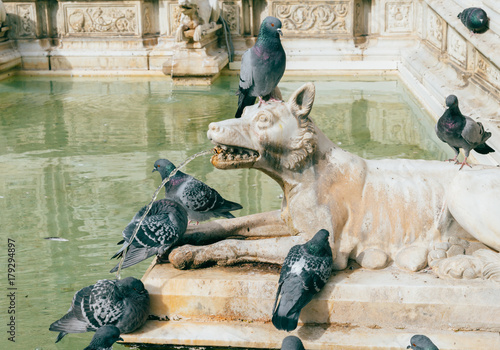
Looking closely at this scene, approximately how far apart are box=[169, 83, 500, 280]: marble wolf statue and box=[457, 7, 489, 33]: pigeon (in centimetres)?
448

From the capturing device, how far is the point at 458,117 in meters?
5.21

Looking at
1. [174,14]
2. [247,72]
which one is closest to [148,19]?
[174,14]

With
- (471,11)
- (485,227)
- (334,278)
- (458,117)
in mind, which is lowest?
(334,278)

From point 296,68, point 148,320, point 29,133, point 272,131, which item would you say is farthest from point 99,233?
point 296,68

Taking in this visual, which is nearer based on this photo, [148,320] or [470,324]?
[470,324]

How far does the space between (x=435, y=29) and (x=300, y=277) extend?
8.52m

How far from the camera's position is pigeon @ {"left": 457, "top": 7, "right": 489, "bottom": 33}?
8141mm

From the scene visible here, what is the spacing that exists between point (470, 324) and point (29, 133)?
7.05m

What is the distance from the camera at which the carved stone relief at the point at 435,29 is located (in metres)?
10.8

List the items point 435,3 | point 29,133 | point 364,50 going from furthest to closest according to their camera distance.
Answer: point 364,50 → point 435,3 → point 29,133

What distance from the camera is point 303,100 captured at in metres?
3.96

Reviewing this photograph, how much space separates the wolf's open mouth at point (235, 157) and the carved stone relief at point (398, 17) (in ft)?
31.8

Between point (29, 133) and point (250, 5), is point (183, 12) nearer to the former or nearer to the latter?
point (250, 5)

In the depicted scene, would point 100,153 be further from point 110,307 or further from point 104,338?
point 104,338
